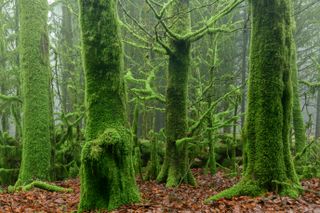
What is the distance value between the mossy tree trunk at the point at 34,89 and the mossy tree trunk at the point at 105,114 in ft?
13.7

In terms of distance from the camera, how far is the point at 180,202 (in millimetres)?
6551

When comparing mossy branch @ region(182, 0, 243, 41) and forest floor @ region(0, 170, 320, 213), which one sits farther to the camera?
mossy branch @ region(182, 0, 243, 41)

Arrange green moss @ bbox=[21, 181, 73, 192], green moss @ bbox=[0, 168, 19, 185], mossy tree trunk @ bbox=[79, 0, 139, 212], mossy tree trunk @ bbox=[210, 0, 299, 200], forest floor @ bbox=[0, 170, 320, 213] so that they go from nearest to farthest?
forest floor @ bbox=[0, 170, 320, 213] < mossy tree trunk @ bbox=[79, 0, 139, 212] < mossy tree trunk @ bbox=[210, 0, 299, 200] < green moss @ bbox=[21, 181, 73, 192] < green moss @ bbox=[0, 168, 19, 185]

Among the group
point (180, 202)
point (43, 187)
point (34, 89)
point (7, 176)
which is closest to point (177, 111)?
point (180, 202)

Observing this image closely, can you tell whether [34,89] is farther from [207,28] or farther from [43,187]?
[207,28]

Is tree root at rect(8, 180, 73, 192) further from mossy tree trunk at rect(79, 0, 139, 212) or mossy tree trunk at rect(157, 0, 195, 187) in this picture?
mossy tree trunk at rect(157, 0, 195, 187)

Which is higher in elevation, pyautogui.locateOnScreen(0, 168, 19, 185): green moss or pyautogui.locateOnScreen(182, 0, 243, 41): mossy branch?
pyautogui.locateOnScreen(182, 0, 243, 41): mossy branch

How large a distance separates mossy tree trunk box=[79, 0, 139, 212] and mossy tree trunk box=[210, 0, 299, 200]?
6.67 feet

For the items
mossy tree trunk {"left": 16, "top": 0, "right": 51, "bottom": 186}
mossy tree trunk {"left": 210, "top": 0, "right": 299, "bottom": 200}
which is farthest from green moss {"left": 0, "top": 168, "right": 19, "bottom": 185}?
mossy tree trunk {"left": 210, "top": 0, "right": 299, "bottom": 200}

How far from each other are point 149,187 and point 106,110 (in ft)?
11.7

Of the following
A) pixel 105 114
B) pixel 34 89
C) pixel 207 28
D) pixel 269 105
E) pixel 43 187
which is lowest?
pixel 43 187

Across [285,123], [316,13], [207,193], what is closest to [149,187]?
[207,193]

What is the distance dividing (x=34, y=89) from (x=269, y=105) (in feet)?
22.8

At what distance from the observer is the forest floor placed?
5.54m
